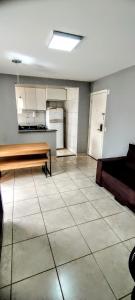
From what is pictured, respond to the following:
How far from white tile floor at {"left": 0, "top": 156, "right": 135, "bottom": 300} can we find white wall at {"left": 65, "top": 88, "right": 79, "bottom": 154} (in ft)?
8.14

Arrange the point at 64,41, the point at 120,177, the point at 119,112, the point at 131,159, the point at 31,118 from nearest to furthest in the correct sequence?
the point at 64,41, the point at 120,177, the point at 131,159, the point at 119,112, the point at 31,118

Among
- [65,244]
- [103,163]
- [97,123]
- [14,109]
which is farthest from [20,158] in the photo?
[97,123]

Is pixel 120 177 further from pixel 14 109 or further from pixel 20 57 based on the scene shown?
pixel 14 109

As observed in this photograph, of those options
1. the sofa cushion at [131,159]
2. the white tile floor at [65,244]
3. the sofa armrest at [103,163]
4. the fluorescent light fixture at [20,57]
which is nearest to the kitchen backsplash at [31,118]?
the fluorescent light fixture at [20,57]

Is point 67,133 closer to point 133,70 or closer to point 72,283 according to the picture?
point 133,70

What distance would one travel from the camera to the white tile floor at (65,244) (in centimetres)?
124

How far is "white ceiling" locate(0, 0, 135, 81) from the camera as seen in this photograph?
4.28 feet

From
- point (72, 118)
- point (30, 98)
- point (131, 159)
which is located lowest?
point (131, 159)

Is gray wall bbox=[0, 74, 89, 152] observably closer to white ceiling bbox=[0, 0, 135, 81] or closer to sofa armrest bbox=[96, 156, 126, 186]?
white ceiling bbox=[0, 0, 135, 81]

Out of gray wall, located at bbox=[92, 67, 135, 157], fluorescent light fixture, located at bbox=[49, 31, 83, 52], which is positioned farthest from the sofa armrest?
fluorescent light fixture, located at bbox=[49, 31, 83, 52]

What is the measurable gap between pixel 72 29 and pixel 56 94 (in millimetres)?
3593

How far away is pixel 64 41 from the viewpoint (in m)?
1.88

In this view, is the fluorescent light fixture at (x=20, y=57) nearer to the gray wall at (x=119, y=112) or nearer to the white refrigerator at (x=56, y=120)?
the gray wall at (x=119, y=112)

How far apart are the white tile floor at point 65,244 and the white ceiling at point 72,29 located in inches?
92.5
